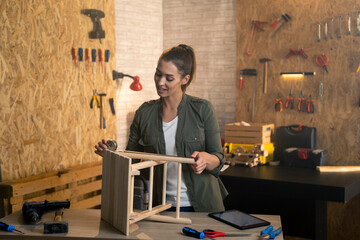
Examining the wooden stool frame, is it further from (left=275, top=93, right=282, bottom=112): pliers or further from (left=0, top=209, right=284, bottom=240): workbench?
(left=275, top=93, right=282, bottom=112): pliers

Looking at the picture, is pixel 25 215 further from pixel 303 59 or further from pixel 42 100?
pixel 303 59

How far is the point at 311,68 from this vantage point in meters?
4.61

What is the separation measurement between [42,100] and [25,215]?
5.81 ft

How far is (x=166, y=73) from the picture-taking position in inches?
101

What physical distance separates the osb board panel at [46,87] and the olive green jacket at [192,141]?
1498 mm

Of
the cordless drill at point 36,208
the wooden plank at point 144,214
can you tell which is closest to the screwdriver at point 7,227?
the cordless drill at point 36,208

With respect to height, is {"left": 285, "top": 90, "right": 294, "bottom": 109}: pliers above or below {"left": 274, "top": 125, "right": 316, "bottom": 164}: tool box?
above

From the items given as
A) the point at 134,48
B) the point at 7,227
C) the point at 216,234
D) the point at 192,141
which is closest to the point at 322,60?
the point at 134,48

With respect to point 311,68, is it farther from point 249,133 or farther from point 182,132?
point 182,132

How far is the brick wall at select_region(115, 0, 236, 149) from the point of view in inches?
203

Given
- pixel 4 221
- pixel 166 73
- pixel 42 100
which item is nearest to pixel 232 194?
pixel 42 100

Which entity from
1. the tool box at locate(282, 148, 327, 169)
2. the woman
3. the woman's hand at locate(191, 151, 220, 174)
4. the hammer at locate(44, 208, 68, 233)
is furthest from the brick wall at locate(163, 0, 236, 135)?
the hammer at locate(44, 208, 68, 233)

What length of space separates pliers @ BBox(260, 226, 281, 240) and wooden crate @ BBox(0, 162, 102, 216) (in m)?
2.15

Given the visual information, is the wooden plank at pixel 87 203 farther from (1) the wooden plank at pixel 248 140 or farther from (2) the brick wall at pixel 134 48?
(1) the wooden plank at pixel 248 140
